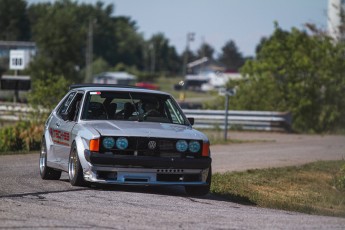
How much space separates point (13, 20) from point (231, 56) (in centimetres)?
5383

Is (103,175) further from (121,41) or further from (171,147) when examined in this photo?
(121,41)

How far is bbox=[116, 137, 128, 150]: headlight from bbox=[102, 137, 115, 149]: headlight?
0.22 feet

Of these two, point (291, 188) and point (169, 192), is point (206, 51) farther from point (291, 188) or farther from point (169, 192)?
point (169, 192)

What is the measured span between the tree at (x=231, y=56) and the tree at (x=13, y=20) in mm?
43879

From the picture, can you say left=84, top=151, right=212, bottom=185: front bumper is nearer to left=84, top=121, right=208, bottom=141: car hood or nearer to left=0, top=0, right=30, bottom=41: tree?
left=84, top=121, right=208, bottom=141: car hood

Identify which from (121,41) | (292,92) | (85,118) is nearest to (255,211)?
(85,118)

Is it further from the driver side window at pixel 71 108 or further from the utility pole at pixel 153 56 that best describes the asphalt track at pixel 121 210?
the utility pole at pixel 153 56

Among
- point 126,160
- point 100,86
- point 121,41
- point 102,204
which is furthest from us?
point 121,41

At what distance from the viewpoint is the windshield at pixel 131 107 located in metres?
12.6

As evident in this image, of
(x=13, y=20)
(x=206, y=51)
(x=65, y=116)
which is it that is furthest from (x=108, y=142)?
(x=206, y=51)

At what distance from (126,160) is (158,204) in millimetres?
1008

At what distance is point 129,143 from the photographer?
11.4 metres

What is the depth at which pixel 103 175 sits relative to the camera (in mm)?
11391

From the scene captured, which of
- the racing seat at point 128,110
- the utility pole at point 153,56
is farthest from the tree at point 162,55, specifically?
the racing seat at point 128,110
